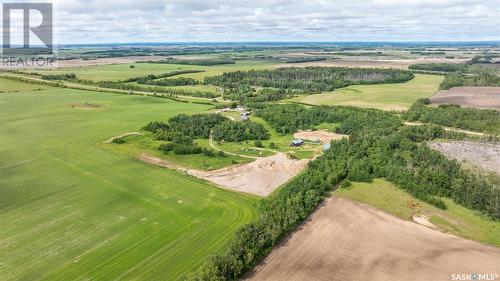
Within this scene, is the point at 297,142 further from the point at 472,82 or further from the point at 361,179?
the point at 472,82

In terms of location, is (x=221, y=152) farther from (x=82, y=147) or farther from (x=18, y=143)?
(x=18, y=143)

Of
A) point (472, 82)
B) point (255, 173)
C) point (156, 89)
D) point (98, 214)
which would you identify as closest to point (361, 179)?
point (255, 173)

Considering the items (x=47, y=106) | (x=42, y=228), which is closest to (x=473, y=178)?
(x=42, y=228)

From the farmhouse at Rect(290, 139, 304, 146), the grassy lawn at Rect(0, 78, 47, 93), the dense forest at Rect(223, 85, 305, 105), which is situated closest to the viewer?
the farmhouse at Rect(290, 139, 304, 146)

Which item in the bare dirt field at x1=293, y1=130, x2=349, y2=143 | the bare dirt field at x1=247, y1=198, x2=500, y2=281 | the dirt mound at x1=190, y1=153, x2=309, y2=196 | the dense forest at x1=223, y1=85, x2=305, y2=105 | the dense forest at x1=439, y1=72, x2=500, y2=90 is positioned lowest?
the bare dirt field at x1=247, y1=198, x2=500, y2=281

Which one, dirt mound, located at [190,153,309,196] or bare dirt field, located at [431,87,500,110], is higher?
bare dirt field, located at [431,87,500,110]

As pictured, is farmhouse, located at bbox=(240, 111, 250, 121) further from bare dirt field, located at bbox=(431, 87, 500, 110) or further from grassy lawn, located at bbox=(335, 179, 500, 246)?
bare dirt field, located at bbox=(431, 87, 500, 110)

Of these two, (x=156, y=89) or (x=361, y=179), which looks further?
(x=156, y=89)

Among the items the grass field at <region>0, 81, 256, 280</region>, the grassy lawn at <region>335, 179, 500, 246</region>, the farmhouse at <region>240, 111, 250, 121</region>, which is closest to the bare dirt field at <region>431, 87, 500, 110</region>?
the farmhouse at <region>240, 111, 250, 121</region>
